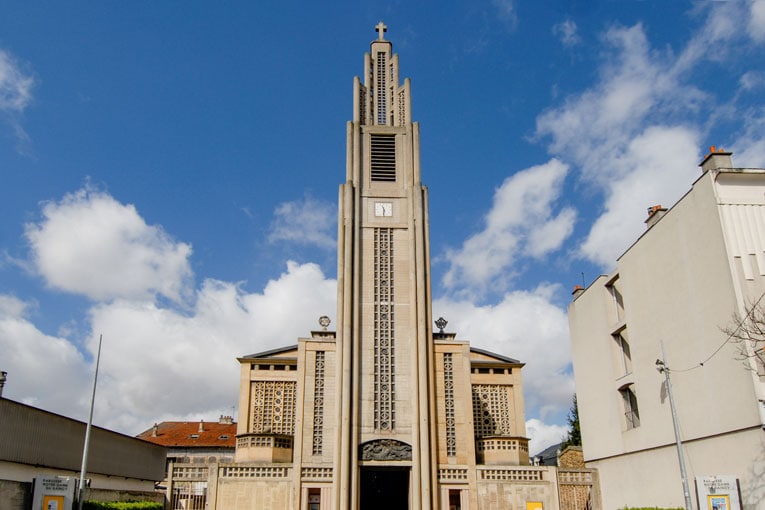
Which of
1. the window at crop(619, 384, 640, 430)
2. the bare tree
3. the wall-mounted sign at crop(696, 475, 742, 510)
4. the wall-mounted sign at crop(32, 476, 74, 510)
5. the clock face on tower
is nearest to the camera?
the bare tree

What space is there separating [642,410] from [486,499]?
921 cm

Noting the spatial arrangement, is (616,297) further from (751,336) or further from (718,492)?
(718,492)

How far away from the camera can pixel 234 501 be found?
30.5m

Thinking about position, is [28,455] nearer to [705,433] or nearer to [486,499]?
[486,499]

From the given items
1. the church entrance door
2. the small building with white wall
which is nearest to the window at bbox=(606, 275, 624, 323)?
the church entrance door

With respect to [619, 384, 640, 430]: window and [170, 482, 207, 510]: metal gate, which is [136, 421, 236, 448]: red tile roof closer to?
[170, 482, 207, 510]: metal gate

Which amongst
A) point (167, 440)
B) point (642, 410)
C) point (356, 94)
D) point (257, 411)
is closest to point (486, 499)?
point (642, 410)

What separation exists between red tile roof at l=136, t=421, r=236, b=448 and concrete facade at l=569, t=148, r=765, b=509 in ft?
125

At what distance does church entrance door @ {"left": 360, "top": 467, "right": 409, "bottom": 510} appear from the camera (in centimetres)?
3578

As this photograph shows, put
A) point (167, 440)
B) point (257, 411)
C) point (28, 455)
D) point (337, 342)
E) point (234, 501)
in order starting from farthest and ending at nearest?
point (167, 440), point (257, 411), point (337, 342), point (234, 501), point (28, 455)

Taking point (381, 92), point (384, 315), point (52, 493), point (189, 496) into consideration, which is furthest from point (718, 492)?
point (381, 92)

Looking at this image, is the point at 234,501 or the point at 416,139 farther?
the point at 416,139

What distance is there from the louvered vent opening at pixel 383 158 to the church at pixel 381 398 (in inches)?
2.4

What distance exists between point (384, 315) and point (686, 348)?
1556cm
